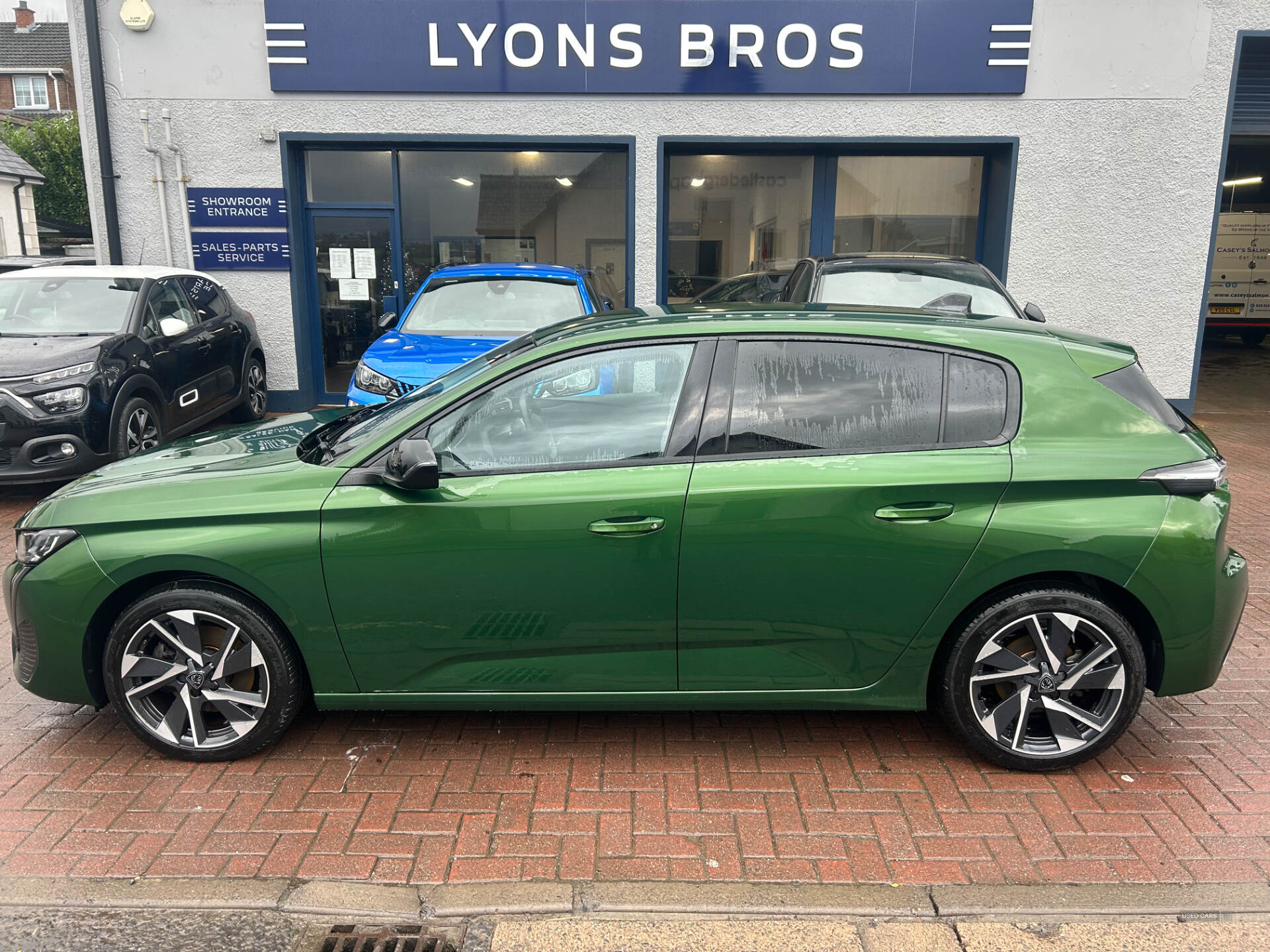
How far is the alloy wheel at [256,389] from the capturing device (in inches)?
379

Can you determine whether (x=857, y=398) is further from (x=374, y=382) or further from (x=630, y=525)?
(x=374, y=382)

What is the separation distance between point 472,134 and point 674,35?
7.84 feet

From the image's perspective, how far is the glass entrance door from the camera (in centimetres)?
1063

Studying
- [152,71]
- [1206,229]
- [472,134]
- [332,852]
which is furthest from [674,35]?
[332,852]

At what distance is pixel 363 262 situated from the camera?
10.8 meters

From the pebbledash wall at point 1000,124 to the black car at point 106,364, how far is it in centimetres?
172

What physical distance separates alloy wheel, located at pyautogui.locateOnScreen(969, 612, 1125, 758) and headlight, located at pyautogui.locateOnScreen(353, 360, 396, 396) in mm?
4633

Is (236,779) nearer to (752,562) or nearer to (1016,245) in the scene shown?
(752,562)

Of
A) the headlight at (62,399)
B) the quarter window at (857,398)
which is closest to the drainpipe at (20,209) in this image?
the headlight at (62,399)

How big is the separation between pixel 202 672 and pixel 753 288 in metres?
6.63

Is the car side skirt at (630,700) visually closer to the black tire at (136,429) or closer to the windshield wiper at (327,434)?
the windshield wiper at (327,434)

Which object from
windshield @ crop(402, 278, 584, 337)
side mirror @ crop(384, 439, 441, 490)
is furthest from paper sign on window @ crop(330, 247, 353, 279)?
side mirror @ crop(384, 439, 441, 490)

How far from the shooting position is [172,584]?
332cm

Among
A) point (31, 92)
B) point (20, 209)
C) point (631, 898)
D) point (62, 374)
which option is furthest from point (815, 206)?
point (31, 92)
